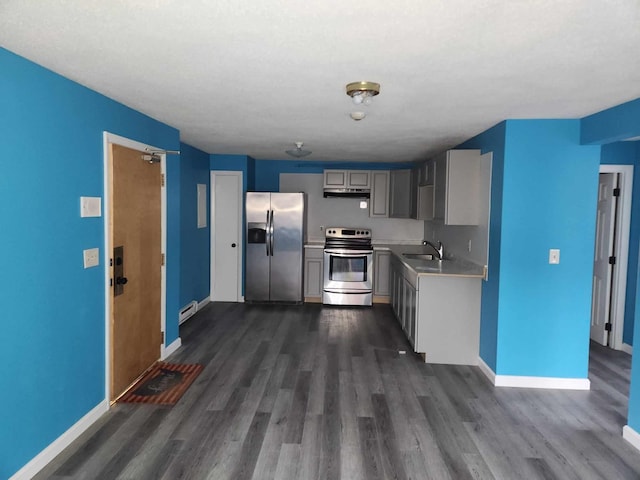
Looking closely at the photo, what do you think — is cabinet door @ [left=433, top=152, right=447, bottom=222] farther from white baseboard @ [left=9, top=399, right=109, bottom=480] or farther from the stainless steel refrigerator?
white baseboard @ [left=9, top=399, right=109, bottom=480]

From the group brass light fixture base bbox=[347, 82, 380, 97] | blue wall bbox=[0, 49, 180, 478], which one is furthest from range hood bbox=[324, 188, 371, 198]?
brass light fixture base bbox=[347, 82, 380, 97]

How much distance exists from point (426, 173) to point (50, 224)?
13.5ft

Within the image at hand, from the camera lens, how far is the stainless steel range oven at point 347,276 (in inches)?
248

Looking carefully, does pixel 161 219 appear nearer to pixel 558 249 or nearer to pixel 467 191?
pixel 467 191

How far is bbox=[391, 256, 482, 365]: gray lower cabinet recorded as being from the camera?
4027mm

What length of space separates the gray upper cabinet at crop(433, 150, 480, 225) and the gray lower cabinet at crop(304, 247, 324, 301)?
2.70 meters

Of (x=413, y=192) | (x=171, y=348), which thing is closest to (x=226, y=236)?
(x=171, y=348)

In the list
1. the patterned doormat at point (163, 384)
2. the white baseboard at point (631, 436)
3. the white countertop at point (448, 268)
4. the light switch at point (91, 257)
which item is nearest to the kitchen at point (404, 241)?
the white countertop at point (448, 268)

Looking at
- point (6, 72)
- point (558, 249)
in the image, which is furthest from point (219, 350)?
point (558, 249)

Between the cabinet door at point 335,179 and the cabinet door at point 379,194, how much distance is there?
1.51 feet

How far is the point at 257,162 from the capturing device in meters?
6.96

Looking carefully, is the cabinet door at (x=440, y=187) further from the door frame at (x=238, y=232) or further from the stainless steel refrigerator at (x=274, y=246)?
the door frame at (x=238, y=232)

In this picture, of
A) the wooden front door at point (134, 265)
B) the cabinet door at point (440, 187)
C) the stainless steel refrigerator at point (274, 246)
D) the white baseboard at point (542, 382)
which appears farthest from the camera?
the stainless steel refrigerator at point (274, 246)

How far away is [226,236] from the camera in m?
6.40
